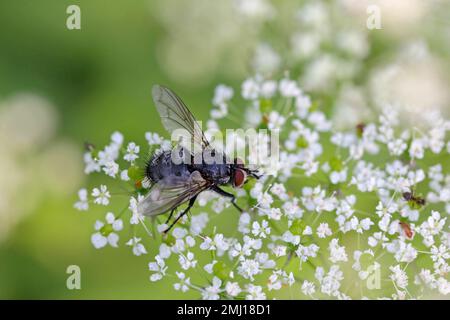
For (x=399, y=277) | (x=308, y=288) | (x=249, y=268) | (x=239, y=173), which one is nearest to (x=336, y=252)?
(x=308, y=288)

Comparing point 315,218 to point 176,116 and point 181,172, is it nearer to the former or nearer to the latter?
point 181,172

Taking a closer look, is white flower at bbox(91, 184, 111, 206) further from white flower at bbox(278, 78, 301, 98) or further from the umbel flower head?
white flower at bbox(278, 78, 301, 98)

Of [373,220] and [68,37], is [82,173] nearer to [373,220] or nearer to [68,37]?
[68,37]

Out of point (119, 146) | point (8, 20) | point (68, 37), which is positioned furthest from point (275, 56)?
point (8, 20)

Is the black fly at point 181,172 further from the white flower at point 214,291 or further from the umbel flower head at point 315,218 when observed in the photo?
the white flower at point 214,291

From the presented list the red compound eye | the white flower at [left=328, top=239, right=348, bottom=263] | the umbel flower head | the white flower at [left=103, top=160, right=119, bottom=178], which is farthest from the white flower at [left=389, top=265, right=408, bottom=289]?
the white flower at [left=103, top=160, right=119, bottom=178]
